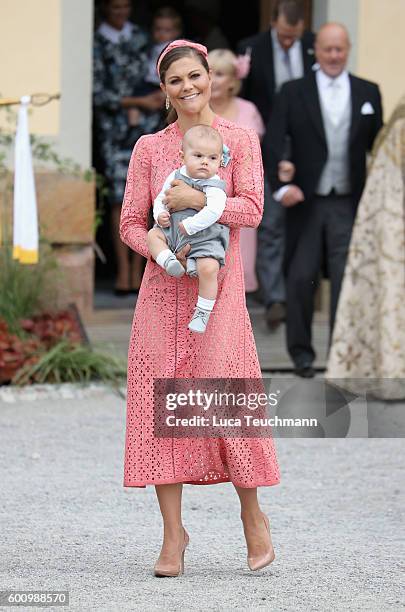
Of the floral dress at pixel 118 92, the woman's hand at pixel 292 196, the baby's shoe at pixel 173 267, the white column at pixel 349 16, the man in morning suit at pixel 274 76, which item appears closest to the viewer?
the baby's shoe at pixel 173 267

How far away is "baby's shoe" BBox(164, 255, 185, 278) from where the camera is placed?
4.96m

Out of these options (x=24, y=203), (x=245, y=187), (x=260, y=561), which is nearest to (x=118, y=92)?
(x=24, y=203)

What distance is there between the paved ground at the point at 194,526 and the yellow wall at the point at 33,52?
8.35 ft

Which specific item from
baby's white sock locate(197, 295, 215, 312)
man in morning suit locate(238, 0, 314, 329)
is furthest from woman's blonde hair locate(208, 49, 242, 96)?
baby's white sock locate(197, 295, 215, 312)

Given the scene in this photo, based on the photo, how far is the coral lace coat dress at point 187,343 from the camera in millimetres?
5117

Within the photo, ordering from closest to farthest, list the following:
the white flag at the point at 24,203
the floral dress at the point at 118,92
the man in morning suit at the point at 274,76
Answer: the white flag at the point at 24,203 < the man in morning suit at the point at 274,76 < the floral dress at the point at 118,92

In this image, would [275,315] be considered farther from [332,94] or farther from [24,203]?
[24,203]

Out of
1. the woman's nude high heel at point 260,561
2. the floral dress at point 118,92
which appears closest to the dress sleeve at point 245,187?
the woman's nude high heel at point 260,561

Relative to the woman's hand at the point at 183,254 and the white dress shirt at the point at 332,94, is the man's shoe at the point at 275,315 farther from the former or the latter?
the woman's hand at the point at 183,254

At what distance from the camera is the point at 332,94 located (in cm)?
889

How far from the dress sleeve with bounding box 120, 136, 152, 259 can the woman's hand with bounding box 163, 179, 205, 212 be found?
191 mm

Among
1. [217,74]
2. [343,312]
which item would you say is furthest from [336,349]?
[217,74]

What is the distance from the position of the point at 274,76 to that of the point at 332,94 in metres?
1.28

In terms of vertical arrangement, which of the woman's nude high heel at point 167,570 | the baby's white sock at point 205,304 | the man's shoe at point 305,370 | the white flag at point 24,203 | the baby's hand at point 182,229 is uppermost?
the baby's hand at point 182,229
